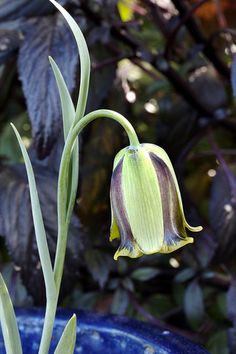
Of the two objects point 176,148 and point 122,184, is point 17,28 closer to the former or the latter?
point 176,148

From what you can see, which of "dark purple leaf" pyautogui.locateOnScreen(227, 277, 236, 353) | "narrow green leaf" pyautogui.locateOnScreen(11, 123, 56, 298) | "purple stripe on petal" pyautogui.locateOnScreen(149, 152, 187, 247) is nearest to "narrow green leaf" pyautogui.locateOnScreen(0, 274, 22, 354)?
"narrow green leaf" pyautogui.locateOnScreen(11, 123, 56, 298)

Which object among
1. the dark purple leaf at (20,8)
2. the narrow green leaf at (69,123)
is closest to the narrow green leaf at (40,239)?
the narrow green leaf at (69,123)

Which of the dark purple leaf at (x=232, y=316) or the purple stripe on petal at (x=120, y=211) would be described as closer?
the purple stripe on petal at (x=120, y=211)

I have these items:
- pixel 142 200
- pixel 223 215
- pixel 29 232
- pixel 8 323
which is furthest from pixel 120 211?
pixel 223 215

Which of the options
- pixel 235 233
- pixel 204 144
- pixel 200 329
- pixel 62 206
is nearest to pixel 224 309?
pixel 200 329

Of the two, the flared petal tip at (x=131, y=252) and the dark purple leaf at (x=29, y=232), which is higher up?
the flared petal tip at (x=131, y=252)

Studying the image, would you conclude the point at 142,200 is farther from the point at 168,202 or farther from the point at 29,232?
the point at 29,232

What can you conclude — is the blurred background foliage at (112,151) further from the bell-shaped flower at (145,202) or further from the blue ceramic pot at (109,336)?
the bell-shaped flower at (145,202)
